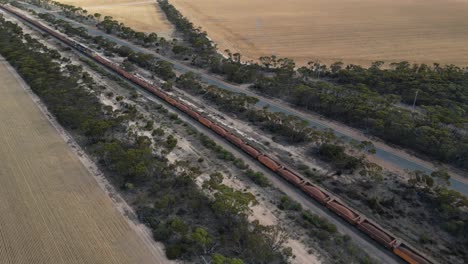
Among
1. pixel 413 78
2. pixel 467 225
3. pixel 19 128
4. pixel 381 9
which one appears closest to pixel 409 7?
pixel 381 9

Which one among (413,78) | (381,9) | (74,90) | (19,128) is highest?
(381,9)

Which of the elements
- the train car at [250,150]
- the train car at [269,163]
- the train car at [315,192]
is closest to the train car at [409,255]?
the train car at [315,192]

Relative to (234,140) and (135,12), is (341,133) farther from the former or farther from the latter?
(135,12)

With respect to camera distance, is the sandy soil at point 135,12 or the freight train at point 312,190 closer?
the freight train at point 312,190

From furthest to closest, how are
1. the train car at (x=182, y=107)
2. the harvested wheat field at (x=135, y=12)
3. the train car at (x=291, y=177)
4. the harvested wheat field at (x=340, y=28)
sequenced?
the harvested wheat field at (x=135, y=12) → the harvested wheat field at (x=340, y=28) → the train car at (x=182, y=107) → the train car at (x=291, y=177)

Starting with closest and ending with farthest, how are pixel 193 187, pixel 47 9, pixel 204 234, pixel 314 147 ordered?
pixel 204 234, pixel 193 187, pixel 314 147, pixel 47 9

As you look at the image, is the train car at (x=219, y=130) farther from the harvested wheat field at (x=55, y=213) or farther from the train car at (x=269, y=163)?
the harvested wheat field at (x=55, y=213)

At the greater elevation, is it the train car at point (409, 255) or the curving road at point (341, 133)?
the curving road at point (341, 133)

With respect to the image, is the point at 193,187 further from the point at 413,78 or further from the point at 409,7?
the point at 409,7
